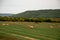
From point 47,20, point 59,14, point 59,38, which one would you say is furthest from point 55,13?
point 59,38

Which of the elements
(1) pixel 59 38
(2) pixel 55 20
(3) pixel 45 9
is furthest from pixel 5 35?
(3) pixel 45 9

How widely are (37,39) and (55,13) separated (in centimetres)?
199

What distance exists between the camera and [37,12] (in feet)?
12.3

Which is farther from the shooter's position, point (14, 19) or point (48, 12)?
point (48, 12)

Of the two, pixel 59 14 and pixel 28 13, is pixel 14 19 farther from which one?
pixel 59 14

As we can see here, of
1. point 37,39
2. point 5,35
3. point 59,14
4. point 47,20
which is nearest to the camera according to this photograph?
point 37,39

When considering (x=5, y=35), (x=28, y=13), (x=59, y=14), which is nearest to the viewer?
(x=5, y=35)

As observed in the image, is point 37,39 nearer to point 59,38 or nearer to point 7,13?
point 59,38

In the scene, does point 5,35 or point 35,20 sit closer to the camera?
point 5,35

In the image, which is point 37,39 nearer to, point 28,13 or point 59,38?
point 59,38

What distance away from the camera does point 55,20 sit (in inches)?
117

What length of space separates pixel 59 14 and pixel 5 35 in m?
2.06

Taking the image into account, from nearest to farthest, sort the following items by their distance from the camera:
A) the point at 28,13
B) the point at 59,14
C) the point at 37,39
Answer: the point at 37,39 < the point at 59,14 < the point at 28,13

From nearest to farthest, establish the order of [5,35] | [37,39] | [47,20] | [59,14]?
1. [37,39]
2. [5,35]
3. [47,20]
4. [59,14]
